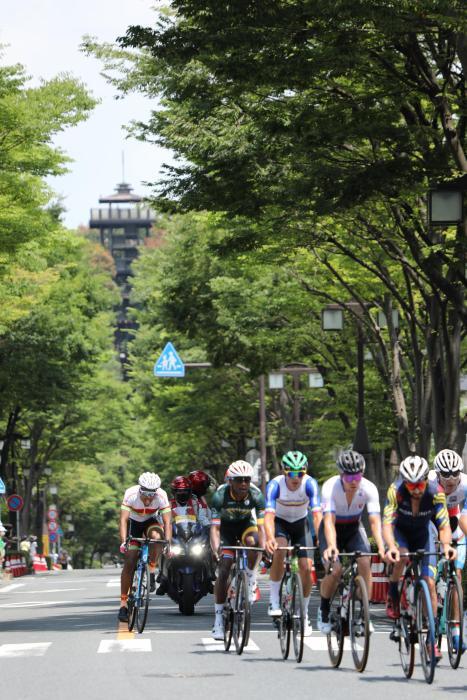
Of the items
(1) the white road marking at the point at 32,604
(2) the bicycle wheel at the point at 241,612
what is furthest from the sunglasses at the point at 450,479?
(1) the white road marking at the point at 32,604

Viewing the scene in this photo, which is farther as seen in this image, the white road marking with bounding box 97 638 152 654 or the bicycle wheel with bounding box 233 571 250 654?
the white road marking with bounding box 97 638 152 654

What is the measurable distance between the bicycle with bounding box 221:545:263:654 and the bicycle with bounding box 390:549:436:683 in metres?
1.82

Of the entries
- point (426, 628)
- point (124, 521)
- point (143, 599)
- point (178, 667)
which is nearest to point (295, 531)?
point (178, 667)

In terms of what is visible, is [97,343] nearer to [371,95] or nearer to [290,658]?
[371,95]

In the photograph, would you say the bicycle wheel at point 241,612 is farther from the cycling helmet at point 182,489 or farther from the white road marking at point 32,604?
the white road marking at point 32,604

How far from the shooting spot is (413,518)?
42.2 ft

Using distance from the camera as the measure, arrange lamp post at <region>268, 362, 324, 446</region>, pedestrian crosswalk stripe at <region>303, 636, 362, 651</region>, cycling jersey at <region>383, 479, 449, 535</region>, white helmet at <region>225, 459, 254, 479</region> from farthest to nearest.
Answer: lamp post at <region>268, 362, 324, 446</region>, pedestrian crosswalk stripe at <region>303, 636, 362, 651</region>, white helmet at <region>225, 459, 254, 479</region>, cycling jersey at <region>383, 479, 449, 535</region>

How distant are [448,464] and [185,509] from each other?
801cm

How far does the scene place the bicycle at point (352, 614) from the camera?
41.0ft

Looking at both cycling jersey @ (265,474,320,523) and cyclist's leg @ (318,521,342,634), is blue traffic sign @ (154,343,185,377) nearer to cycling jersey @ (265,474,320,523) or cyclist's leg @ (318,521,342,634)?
cycling jersey @ (265,474,320,523)

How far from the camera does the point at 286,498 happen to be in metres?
14.4

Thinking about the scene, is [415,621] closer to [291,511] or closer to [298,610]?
[298,610]

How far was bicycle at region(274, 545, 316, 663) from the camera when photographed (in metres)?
13.7

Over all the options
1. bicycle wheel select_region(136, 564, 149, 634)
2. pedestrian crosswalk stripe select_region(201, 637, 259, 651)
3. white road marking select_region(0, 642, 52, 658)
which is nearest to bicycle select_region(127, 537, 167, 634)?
bicycle wheel select_region(136, 564, 149, 634)
